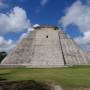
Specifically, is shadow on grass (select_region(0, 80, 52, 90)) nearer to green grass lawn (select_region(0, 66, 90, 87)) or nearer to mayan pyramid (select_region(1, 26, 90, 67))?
green grass lawn (select_region(0, 66, 90, 87))

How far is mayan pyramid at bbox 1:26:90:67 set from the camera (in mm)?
90938

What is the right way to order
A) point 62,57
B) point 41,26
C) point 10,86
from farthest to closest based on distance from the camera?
point 41,26, point 62,57, point 10,86

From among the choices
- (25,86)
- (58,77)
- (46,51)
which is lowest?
(25,86)

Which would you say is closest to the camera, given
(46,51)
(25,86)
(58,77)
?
(25,86)

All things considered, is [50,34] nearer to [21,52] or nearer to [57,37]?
[57,37]

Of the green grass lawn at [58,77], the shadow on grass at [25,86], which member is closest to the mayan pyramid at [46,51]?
the green grass lawn at [58,77]

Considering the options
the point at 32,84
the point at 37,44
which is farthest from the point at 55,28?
the point at 32,84

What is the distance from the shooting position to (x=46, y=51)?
94.4m

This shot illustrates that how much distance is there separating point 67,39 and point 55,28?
7131 mm

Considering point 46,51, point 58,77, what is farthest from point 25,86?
point 46,51

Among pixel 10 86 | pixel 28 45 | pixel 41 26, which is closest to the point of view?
pixel 10 86

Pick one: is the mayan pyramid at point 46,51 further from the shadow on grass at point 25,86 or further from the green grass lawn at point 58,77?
the shadow on grass at point 25,86

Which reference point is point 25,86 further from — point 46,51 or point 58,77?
point 46,51

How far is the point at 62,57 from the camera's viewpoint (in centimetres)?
9156
